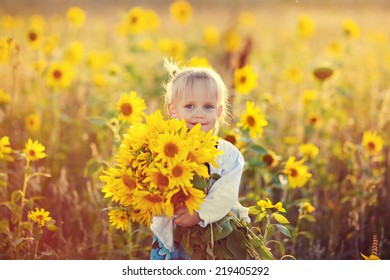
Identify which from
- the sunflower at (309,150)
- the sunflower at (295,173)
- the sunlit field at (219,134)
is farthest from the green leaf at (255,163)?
the sunflower at (309,150)

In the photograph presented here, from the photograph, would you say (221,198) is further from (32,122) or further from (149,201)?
(32,122)

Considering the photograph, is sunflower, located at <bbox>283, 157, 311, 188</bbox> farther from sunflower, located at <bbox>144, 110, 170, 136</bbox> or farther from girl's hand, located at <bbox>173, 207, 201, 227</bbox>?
sunflower, located at <bbox>144, 110, 170, 136</bbox>

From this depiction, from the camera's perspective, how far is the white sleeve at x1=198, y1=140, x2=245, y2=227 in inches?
95.5

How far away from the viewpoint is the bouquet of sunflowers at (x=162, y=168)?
227 centimetres

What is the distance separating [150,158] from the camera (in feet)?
7.61

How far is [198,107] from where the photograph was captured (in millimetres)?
2570

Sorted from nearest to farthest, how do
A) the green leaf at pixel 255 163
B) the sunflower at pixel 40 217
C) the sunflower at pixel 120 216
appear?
1. the sunflower at pixel 120 216
2. the sunflower at pixel 40 217
3. the green leaf at pixel 255 163

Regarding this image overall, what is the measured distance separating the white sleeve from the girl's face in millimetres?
107

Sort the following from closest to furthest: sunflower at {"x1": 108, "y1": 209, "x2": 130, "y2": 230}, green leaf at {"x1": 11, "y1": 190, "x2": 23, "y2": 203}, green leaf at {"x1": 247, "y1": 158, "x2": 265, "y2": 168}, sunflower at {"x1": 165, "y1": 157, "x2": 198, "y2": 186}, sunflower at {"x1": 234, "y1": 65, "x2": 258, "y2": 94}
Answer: sunflower at {"x1": 165, "y1": 157, "x2": 198, "y2": 186} < sunflower at {"x1": 108, "y1": 209, "x2": 130, "y2": 230} < green leaf at {"x1": 11, "y1": 190, "x2": 23, "y2": 203} < green leaf at {"x1": 247, "y1": 158, "x2": 265, "y2": 168} < sunflower at {"x1": 234, "y1": 65, "x2": 258, "y2": 94}

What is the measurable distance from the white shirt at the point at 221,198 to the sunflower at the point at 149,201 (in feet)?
0.56

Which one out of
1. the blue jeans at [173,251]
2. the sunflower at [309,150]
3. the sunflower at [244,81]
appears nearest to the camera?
the blue jeans at [173,251]

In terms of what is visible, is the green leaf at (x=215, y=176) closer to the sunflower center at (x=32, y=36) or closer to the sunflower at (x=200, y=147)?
the sunflower at (x=200, y=147)

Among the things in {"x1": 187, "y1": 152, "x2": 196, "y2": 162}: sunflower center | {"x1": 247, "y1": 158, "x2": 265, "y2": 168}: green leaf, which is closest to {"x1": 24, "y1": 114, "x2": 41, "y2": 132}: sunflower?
{"x1": 247, "y1": 158, "x2": 265, "y2": 168}: green leaf
